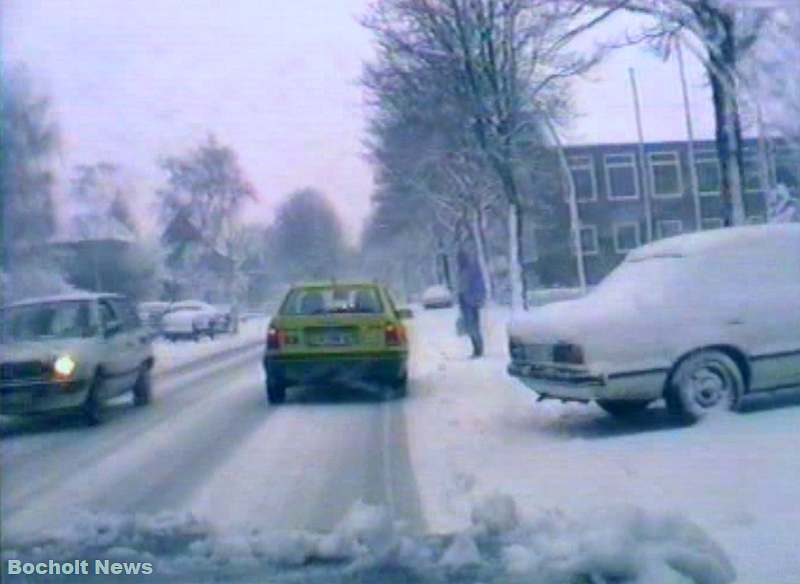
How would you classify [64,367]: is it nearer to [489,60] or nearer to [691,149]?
[489,60]

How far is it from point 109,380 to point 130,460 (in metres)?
0.26

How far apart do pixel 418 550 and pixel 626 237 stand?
3.96 ft

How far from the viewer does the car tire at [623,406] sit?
3953mm

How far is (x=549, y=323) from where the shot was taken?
3.66m

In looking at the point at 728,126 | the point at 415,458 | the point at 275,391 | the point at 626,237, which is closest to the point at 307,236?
the point at 275,391

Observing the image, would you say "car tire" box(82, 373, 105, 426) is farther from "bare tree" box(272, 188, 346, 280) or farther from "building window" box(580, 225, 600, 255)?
"building window" box(580, 225, 600, 255)

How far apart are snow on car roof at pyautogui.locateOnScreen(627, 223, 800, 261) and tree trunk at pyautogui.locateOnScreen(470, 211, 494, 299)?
1.53 ft

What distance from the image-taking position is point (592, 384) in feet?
12.9

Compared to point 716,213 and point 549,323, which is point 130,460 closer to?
point 549,323

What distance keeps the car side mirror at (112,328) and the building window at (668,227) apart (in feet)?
5.72

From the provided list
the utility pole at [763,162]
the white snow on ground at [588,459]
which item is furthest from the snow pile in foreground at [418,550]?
the utility pole at [763,162]

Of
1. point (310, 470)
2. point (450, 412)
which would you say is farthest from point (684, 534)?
point (310, 470)

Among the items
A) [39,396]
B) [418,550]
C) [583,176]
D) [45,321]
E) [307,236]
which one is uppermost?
[583,176]

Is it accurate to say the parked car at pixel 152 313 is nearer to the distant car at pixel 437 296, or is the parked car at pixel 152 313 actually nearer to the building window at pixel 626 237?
the distant car at pixel 437 296
